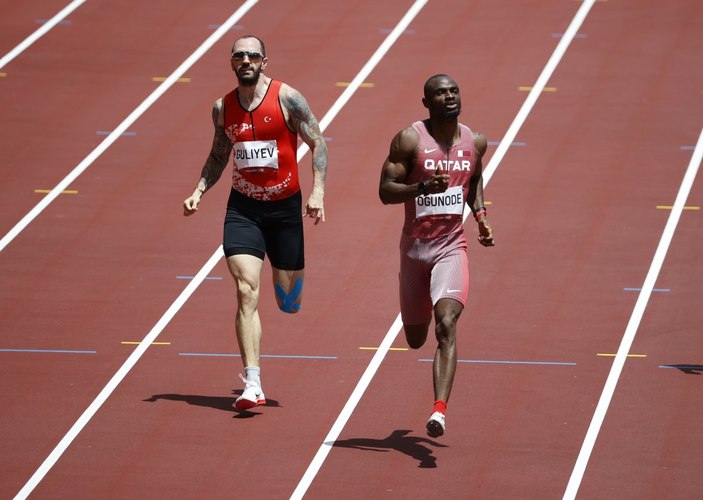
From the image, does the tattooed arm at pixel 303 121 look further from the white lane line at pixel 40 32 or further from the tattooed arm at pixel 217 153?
the white lane line at pixel 40 32

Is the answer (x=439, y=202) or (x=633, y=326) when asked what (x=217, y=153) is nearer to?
(x=439, y=202)

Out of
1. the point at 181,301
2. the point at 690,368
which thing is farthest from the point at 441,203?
the point at 181,301

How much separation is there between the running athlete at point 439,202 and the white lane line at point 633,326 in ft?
2.99

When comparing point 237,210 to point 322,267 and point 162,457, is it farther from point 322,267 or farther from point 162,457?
point 322,267

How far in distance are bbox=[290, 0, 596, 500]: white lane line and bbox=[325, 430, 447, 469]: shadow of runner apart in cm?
13

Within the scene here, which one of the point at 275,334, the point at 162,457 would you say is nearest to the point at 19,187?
the point at 275,334

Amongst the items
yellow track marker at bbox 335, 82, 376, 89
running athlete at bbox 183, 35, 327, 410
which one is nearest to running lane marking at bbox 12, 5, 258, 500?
running athlete at bbox 183, 35, 327, 410

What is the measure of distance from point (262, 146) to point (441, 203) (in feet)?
4.50

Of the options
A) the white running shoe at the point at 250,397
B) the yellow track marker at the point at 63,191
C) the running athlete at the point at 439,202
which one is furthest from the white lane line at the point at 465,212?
the yellow track marker at the point at 63,191

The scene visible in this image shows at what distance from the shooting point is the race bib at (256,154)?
9.41m

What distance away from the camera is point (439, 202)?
871cm

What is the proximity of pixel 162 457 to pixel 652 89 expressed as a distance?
9372 mm

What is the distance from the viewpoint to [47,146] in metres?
15.1

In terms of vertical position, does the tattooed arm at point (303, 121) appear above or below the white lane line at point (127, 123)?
above
